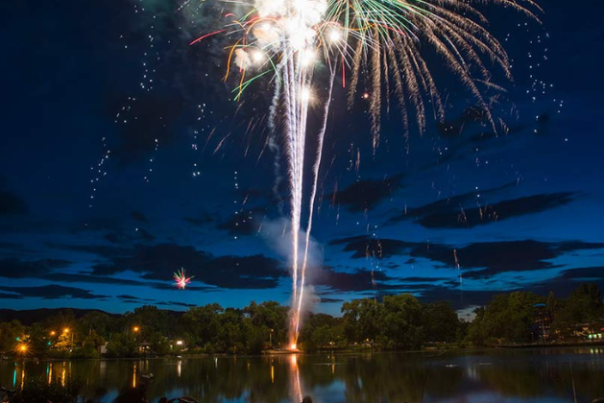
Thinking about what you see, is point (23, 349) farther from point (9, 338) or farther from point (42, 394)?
point (42, 394)

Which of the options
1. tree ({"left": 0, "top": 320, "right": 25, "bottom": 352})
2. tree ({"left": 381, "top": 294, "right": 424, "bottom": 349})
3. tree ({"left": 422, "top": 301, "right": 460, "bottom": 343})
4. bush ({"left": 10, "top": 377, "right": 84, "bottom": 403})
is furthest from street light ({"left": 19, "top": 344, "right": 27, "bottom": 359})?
bush ({"left": 10, "top": 377, "right": 84, "bottom": 403})

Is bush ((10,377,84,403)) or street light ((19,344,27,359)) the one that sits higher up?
bush ((10,377,84,403))

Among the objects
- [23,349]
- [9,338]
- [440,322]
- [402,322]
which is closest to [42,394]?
[23,349]

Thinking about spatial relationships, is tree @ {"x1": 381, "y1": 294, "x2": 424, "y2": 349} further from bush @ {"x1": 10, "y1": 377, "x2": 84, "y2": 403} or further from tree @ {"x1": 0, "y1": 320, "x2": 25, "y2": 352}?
bush @ {"x1": 10, "y1": 377, "x2": 84, "y2": 403}

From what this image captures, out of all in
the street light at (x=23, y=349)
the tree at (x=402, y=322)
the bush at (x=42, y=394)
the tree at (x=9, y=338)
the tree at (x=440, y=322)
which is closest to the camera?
the bush at (x=42, y=394)

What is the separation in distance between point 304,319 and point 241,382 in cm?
5923

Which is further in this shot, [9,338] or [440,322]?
[440,322]

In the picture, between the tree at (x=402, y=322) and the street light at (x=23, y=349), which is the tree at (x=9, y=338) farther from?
the tree at (x=402, y=322)

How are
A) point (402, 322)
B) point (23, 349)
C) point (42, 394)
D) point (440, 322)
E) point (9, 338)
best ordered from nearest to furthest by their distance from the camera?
point (42, 394) → point (23, 349) → point (9, 338) → point (402, 322) → point (440, 322)

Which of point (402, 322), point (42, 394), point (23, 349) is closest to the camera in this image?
point (42, 394)

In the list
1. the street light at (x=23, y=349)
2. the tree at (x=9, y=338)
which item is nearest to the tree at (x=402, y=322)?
the street light at (x=23, y=349)

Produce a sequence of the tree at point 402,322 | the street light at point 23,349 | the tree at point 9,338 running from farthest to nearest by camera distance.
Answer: the tree at point 402,322 → the tree at point 9,338 → the street light at point 23,349

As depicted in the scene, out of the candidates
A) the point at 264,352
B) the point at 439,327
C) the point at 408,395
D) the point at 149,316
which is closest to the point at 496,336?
the point at 439,327

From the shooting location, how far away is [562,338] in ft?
287
